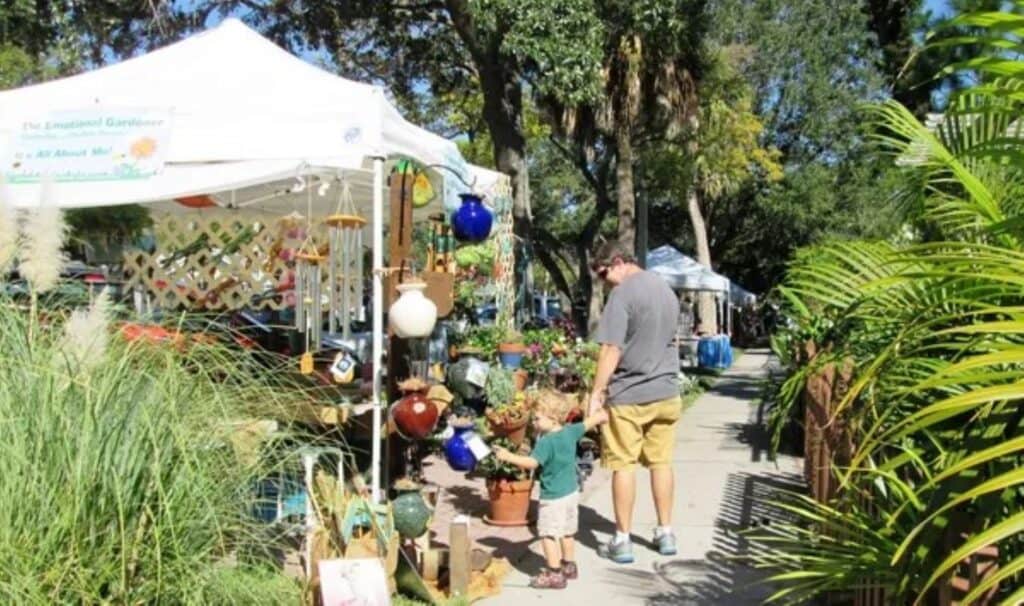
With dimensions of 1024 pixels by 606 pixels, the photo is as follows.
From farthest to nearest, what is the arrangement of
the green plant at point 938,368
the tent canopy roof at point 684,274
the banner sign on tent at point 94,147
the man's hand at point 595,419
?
the tent canopy roof at point 684,274 < the banner sign on tent at point 94,147 < the man's hand at point 595,419 < the green plant at point 938,368

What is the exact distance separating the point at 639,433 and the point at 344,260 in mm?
2426

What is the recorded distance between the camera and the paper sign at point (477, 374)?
344 inches

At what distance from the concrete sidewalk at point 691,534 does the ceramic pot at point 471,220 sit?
215 centimetres

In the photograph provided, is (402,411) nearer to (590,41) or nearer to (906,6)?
(590,41)

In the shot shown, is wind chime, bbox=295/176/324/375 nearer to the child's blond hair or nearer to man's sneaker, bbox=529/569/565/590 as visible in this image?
→ the child's blond hair

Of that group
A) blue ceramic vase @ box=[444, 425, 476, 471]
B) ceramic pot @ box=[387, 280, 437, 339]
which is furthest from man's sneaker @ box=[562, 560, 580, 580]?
ceramic pot @ box=[387, 280, 437, 339]

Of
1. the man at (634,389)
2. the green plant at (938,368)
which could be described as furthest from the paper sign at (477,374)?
the green plant at (938,368)

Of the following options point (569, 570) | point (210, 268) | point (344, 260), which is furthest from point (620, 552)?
point (210, 268)

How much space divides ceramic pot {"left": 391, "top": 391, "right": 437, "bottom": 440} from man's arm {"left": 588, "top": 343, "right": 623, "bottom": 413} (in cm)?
90

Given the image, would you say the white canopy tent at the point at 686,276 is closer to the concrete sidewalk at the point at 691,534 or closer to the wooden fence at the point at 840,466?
the concrete sidewalk at the point at 691,534

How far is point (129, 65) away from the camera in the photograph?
6.82 meters

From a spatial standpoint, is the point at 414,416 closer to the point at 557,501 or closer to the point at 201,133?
the point at 557,501

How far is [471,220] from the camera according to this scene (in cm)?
733

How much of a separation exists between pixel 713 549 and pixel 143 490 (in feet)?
12.6
